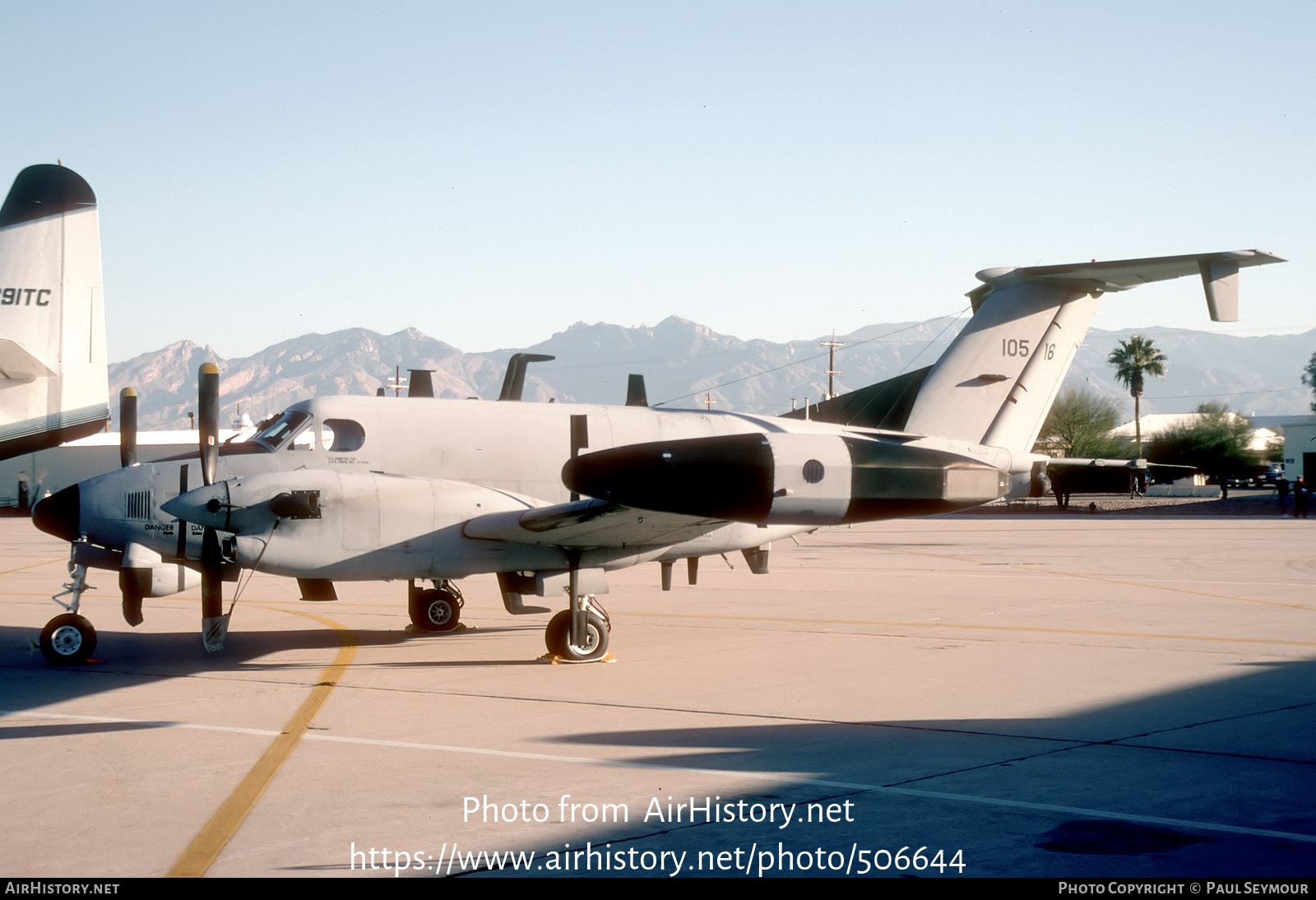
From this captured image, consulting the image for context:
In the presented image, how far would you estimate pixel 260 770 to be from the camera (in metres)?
8.11

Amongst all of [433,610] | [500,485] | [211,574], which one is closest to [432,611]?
[433,610]

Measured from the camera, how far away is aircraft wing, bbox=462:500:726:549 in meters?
12.1

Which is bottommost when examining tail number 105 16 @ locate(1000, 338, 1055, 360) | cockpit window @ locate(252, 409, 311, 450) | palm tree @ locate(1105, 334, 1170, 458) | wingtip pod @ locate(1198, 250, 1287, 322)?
cockpit window @ locate(252, 409, 311, 450)

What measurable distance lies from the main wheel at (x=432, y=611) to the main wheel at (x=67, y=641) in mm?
4319

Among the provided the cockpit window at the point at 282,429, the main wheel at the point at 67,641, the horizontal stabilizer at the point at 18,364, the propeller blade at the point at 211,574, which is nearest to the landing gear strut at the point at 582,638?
the propeller blade at the point at 211,574

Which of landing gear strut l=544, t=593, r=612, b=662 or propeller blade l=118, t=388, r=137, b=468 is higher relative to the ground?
propeller blade l=118, t=388, r=137, b=468

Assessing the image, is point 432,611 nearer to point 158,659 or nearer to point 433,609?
point 433,609

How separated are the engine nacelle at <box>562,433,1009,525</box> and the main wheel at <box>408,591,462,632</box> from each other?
291 inches

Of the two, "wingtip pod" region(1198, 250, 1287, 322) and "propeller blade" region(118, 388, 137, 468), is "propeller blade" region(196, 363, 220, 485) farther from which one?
"wingtip pod" region(1198, 250, 1287, 322)

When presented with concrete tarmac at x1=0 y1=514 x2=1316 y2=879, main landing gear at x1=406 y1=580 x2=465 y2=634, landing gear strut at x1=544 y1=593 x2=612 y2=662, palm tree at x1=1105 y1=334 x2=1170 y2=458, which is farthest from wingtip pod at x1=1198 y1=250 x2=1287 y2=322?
palm tree at x1=1105 y1=334 x2=1170 y2=458

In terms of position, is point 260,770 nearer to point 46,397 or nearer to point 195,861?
point 195,861

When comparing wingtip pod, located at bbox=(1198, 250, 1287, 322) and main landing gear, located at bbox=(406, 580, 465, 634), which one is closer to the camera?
wingtip pod, located at bbox=(1198, 250, 1287, 322)

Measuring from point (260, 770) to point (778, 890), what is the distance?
173 inches

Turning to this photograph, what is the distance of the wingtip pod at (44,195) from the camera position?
45.0ft
